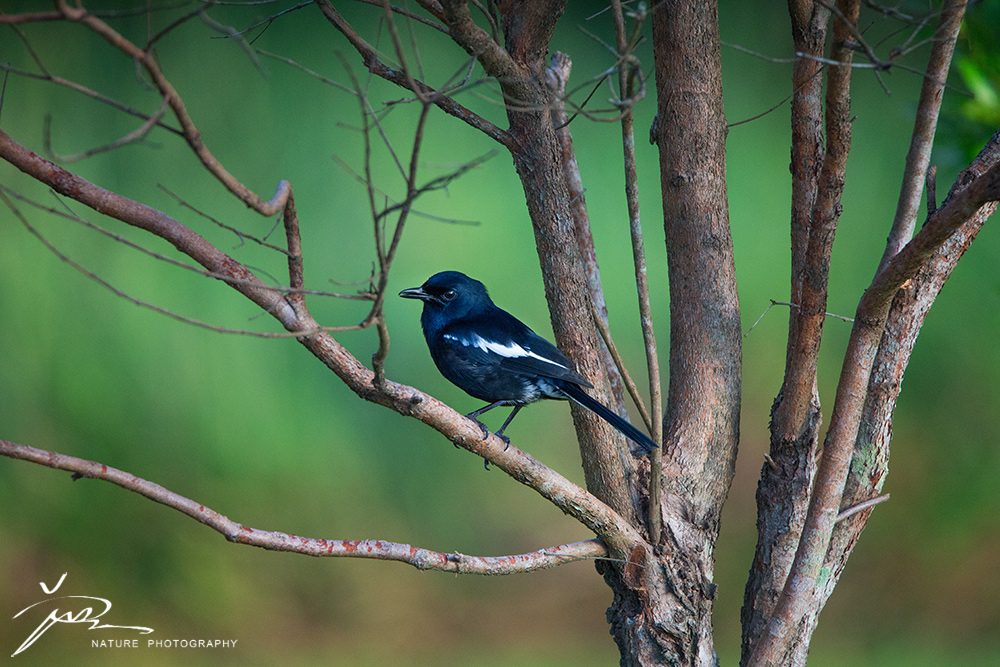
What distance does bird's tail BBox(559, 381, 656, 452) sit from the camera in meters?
1.97

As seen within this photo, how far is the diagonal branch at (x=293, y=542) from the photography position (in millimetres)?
1633

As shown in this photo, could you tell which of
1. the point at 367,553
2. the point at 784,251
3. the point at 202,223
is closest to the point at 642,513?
the point at 367,553

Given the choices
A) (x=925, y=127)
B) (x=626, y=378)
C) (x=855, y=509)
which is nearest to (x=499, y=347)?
(x=626, y=378)

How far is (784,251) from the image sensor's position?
3.63 m

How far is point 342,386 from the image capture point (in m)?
3.59

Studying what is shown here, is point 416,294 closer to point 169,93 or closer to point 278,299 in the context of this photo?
point 278,299

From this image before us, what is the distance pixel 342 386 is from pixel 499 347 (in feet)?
5.10

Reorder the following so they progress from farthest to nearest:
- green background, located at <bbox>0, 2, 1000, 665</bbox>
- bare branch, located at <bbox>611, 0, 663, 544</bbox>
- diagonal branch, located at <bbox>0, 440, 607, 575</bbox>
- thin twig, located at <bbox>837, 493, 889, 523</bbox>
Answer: green background, located at <bbox>0, 2, 1000, 665</bbox> → thin twig, located at <bbox>837, 493, 889, 523</bbox> → bare branch, located at <bbox>611, 0, 663, 544</bbox> → diagonal branch, located at <bbox>0, 440, 607, 575</bbox>

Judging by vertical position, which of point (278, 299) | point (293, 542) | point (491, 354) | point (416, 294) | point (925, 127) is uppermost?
point (925, 127)

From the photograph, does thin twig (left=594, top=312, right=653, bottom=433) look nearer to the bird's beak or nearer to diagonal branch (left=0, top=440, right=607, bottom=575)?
diagonal branch (left=0, top=440, right=607, bottom=575)

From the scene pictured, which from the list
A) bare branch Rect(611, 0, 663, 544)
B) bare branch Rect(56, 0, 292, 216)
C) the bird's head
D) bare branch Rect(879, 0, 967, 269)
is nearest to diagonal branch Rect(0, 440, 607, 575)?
bare branch Rect(611, 0, 663, 544)

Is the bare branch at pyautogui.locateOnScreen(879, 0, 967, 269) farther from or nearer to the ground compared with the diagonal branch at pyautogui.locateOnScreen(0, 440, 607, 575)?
farther from the ground

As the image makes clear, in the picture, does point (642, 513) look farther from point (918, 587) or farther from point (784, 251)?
point (918, 587)

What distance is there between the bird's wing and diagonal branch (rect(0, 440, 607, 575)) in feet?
1.56
